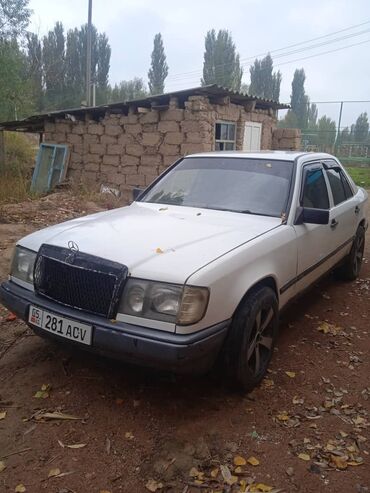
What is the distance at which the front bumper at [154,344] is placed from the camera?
7.27 ft

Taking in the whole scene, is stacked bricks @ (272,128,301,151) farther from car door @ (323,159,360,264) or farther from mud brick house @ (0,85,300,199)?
car door @ (323,159,360,264)

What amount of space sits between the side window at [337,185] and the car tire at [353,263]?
0.76 m

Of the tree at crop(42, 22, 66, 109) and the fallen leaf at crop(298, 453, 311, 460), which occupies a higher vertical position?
the tree at crop(42, 22, 66, 109)

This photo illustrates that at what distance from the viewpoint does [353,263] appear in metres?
5.23

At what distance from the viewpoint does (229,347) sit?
8.34 feet

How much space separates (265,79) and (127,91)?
15.0 meters

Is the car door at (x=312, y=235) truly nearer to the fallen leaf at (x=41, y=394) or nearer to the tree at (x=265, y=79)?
the fallen leaf at (x=41, y=394)

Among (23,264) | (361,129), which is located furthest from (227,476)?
(361,129)

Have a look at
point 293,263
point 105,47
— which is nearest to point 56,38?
point 105,47

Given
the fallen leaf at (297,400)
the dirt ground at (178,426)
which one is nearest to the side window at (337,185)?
the dirt ground at (178,426)

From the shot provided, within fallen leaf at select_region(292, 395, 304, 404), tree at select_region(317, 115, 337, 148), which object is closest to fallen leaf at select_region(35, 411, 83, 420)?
fallen leaf at select_region(292, 395, 304, 404)

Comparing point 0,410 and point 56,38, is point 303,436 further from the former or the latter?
point 56,38

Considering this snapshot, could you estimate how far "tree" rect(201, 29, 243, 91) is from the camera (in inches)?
1670

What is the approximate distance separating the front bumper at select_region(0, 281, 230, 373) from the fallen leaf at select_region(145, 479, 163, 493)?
1.79 feet
